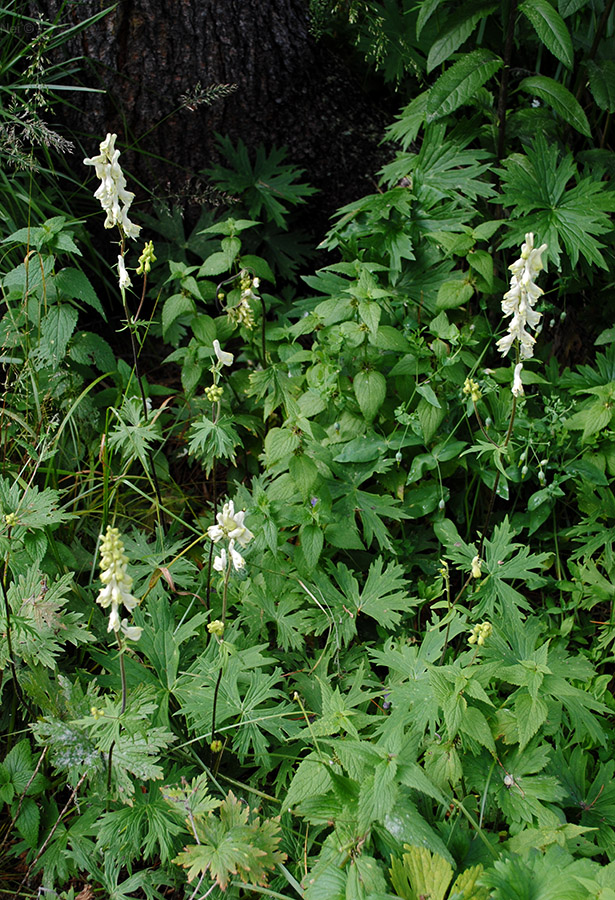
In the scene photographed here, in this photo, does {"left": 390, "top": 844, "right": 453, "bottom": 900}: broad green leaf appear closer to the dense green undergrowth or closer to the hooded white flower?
the dense green undergrowth

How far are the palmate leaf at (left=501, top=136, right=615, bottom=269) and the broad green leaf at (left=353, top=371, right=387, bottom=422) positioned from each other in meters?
0.60

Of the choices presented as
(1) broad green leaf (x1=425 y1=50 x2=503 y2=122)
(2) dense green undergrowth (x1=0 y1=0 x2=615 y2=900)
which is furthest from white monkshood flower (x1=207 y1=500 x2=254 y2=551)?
(1) broad green leaf (x1=425 y1=50 x2=503 y2=122)

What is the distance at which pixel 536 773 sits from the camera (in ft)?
5.41

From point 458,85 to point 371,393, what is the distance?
1.02 metres

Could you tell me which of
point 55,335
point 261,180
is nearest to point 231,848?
point 55,335

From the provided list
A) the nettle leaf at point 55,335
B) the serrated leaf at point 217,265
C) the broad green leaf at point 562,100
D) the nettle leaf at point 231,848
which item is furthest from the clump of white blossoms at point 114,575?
the broad green leaf at point 562,100

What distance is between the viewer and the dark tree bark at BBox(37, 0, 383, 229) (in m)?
2.57

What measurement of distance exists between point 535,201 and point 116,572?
69.0 inches

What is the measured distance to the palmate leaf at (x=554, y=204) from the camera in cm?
210

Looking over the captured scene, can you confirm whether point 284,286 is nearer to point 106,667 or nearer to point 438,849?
point 106,667

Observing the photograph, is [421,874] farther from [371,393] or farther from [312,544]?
[371,393]

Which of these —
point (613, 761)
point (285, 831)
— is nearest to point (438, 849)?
point (285, 831)

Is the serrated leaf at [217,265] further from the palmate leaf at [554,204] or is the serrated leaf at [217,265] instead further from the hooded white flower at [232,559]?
the hooded white flower at [232,559]

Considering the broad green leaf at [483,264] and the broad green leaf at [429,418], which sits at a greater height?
the broad green leaf at [483,264]
